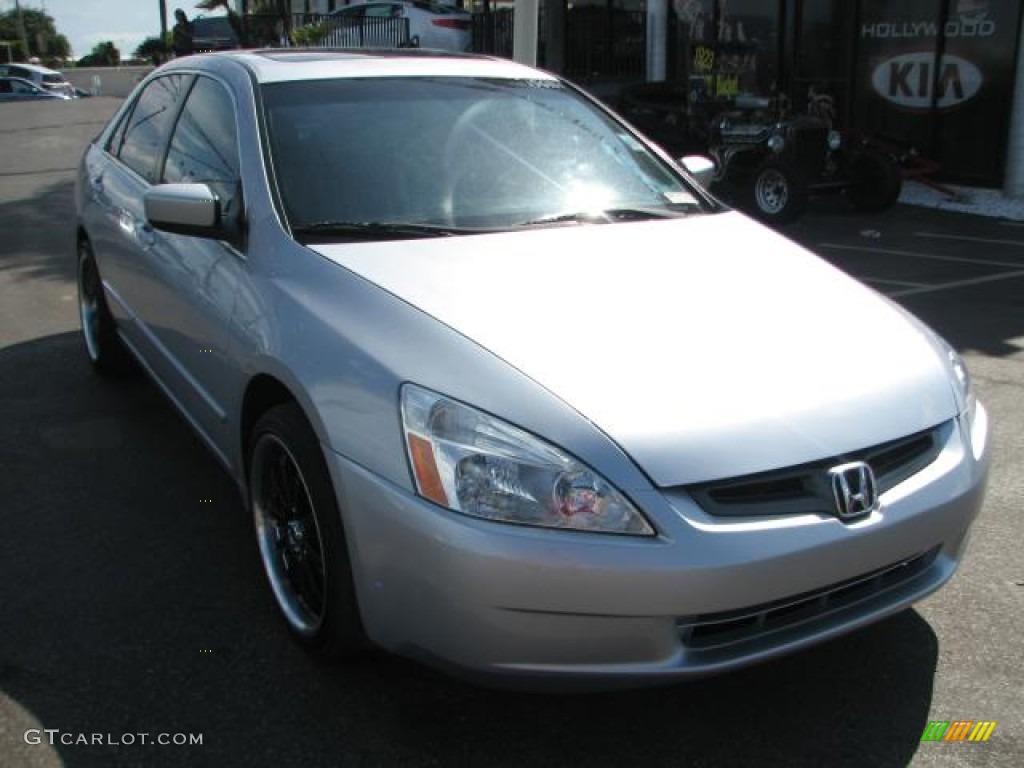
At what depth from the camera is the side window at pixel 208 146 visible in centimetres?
351

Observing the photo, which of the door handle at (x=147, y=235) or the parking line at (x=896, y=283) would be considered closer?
the door handle at (x=147, y=235)

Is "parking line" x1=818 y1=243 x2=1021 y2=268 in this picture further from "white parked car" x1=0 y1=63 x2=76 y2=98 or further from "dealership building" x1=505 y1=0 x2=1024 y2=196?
"white parked car" x1=0 y1=63 x2=76 y2=98

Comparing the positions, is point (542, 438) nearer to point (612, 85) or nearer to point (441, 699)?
point (441, 699)

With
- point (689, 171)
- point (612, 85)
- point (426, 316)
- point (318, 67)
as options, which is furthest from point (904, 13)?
point (426, 316)

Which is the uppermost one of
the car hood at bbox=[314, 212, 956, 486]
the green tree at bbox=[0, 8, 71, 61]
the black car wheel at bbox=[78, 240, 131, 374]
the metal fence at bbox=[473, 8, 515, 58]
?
the green tree at bbox=[0, 8, 71, 61]

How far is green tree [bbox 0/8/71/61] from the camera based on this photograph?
84438 mm

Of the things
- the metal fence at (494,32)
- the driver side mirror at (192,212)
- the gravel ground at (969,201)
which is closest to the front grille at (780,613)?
the driver side mirror at (192,212)

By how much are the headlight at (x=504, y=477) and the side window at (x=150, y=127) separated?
2470 mm

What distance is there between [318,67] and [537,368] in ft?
6.35

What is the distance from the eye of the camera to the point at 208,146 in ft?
12.5

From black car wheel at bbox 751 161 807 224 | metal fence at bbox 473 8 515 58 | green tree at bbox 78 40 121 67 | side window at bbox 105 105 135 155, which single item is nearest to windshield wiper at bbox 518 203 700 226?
side window at bbox 105 105 135 155

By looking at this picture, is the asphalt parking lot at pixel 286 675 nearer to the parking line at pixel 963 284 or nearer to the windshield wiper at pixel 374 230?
the windshield wiper at pixel 374 230

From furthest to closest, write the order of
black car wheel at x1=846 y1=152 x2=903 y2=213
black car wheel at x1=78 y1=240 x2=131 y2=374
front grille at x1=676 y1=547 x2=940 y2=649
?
black car wheel at x1=846 y1=152 x2=903 y2=213
black car wheel at x1=78 y1=240 x2=131 y2=374
front grille at x1=676 y1=547 x2=940 y2=649

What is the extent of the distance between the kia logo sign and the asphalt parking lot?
8648 mm
